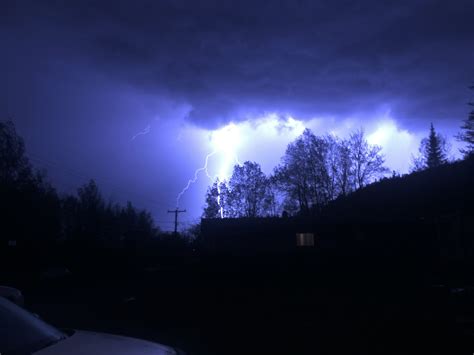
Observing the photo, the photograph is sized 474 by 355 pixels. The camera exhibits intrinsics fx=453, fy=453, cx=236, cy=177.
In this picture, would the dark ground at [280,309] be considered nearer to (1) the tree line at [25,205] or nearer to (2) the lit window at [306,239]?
(2) the lit window at [306,239]

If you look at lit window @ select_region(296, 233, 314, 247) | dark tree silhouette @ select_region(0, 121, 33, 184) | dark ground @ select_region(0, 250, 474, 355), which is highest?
dark tree silhouette @ select_region(0, 121, 33, 184)

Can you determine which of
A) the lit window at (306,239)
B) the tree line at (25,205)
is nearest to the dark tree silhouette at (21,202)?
the tree line at (25,205)

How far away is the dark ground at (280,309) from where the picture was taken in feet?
28.1

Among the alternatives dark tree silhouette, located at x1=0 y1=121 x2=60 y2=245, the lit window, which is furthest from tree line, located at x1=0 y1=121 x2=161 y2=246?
the lit window

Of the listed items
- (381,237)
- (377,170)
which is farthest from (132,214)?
(381,237)

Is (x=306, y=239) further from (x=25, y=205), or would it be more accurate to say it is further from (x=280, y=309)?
(x=25, y=205)

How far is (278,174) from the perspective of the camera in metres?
47.2

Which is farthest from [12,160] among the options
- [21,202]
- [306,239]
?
[306,239]

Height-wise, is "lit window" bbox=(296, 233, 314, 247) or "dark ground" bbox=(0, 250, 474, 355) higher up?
"lit window" bbox=(296, 233, 314, 247)

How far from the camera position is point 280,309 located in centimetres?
1147

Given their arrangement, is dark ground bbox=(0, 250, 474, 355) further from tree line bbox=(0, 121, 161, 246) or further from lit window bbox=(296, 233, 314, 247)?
tree line bbox=(0, 121, 161, 246)

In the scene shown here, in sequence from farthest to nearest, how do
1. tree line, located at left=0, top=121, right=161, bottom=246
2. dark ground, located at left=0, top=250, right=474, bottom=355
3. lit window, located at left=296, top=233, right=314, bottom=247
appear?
tree line, located at left=0, top=121, right=161, bottom=246 → lit window, located at left=296, top=233, right=314, bottom=247 → dark ground, located at left=0, top=250, right=474, bottom=355

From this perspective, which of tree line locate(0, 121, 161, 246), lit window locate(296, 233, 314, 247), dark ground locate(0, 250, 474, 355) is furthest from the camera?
tree line locate(0, 121, 161, 246)

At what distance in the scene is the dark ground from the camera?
8578mm
